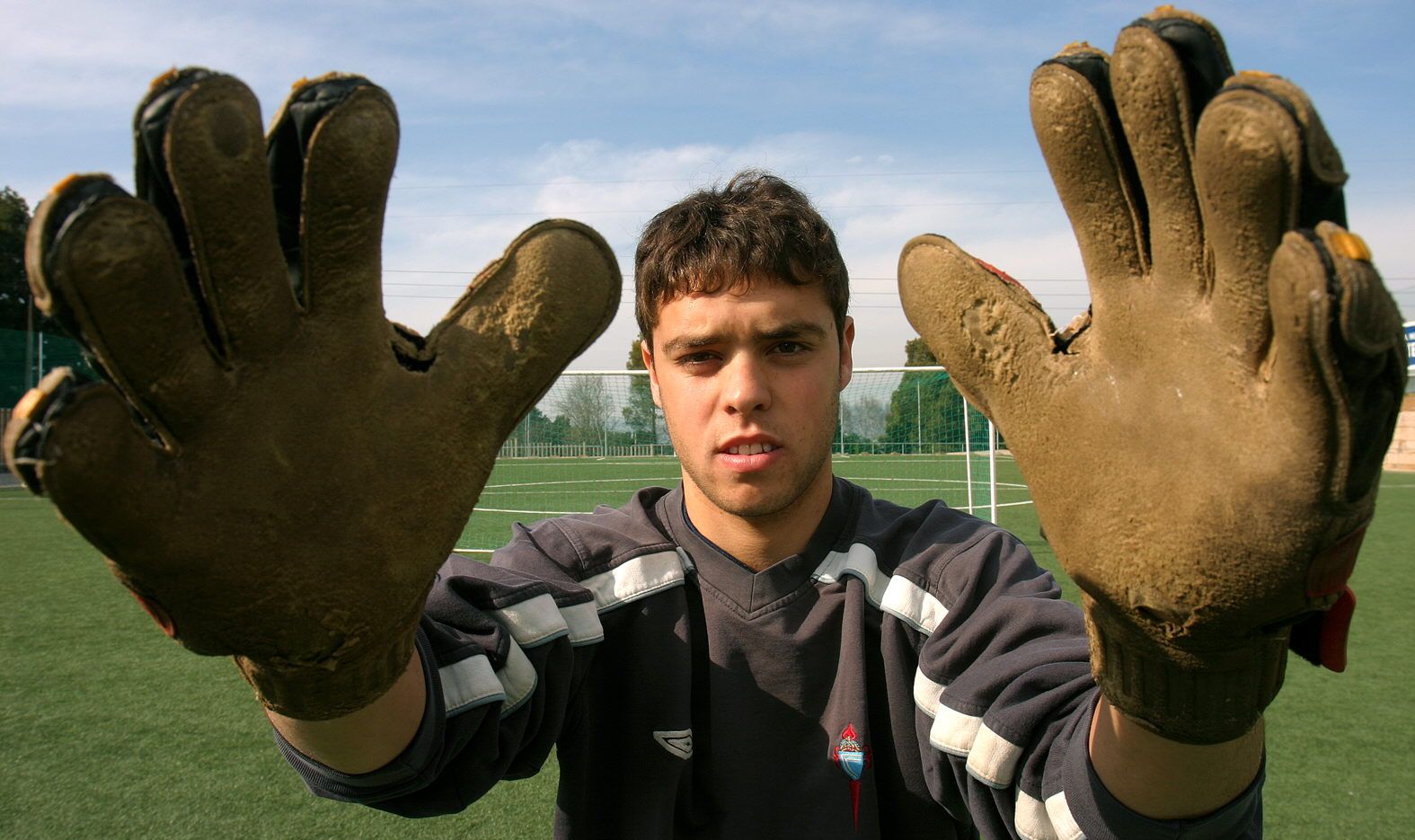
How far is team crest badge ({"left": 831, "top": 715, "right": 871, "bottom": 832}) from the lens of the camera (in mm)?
1991

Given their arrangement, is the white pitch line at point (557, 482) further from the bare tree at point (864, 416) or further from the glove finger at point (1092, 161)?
the glove finger at point (1092, 161)

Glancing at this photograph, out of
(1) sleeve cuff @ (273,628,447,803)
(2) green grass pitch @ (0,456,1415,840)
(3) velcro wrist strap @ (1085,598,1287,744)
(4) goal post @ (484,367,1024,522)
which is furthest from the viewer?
(4) goal post @ (484,367,1024,522)

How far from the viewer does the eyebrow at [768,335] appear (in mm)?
2109

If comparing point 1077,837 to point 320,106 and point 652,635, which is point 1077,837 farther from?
point 320,106

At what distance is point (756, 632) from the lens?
211 cm

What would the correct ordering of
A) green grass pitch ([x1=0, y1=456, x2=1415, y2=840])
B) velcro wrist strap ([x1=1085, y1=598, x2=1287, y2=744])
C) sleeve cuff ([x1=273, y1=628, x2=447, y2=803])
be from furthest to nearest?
1. green grass pitch ([x1=0, y1=456, x2=1415, y2=840])
2. sleeve cuff ([x1=273, y1=628, x2=447, y2=803])
3. velcro wrist strap ([x1=1085, y1=598, x2=1287, y2=744])

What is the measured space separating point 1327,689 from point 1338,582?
4823 mm

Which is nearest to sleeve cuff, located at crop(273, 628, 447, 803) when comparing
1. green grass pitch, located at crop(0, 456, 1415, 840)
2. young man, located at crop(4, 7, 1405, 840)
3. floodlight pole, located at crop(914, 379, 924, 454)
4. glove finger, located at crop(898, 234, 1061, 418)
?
young man, located at crop(4, 7, 1405, 840)

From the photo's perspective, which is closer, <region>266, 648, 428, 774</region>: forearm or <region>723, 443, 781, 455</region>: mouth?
<region>266, 648, 428, 774</region>: forearm

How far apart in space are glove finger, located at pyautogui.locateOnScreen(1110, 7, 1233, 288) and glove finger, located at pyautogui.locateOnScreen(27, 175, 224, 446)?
113 cm

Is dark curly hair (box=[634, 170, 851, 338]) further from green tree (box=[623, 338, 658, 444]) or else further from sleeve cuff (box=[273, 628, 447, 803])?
green tree (box=[623, 338, 658, 444])

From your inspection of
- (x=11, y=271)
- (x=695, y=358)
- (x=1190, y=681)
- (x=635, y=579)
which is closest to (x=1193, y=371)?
(x=1190, y=681)

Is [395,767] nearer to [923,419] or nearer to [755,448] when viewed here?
[755,448]

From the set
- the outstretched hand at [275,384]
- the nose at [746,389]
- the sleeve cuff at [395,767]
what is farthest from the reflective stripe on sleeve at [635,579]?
the outstretched hand at [275,384]
